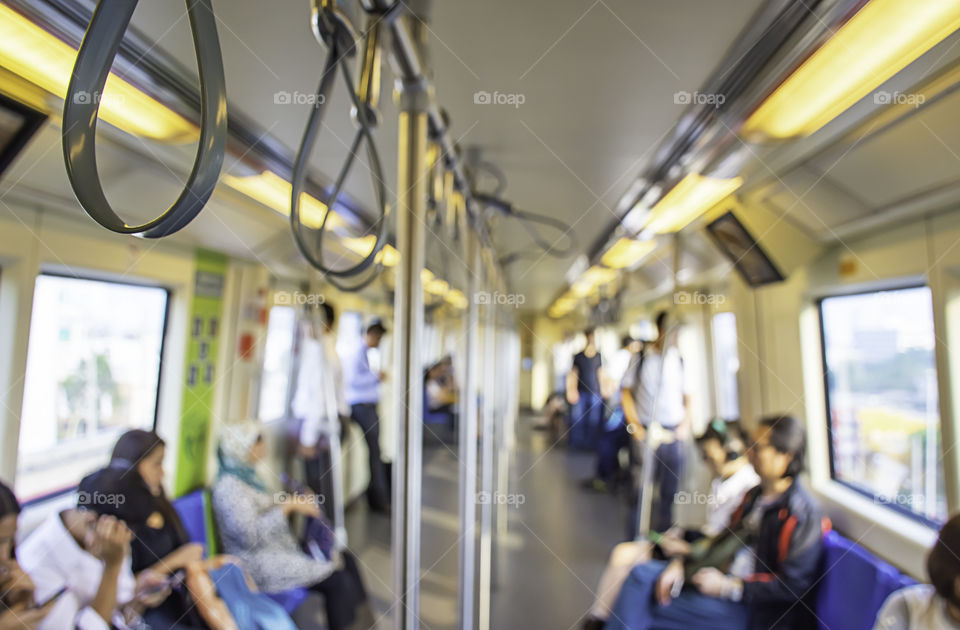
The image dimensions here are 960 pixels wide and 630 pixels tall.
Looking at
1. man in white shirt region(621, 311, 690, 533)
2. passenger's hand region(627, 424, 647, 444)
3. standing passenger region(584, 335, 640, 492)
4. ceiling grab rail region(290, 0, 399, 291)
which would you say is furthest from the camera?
standing passenger region(584, 335, 640, 492)

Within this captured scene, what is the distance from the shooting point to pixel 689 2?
2.39 feet

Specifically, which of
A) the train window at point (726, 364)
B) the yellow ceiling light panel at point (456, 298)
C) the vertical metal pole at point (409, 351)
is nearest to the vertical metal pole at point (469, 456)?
the yellow ceiling light panel at point (456, 298)

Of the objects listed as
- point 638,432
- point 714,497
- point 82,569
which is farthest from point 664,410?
point 82,569

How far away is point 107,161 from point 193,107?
15 cm

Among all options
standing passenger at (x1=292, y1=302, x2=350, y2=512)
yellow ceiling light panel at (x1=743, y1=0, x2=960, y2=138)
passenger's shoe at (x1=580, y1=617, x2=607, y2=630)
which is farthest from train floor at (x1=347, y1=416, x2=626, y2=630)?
yellow ceiling light panel at (x1=743, y1=0, x2=960, y2=138)

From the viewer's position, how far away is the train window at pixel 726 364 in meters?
1.12

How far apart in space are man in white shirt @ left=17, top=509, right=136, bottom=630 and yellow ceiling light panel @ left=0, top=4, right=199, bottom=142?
58cm

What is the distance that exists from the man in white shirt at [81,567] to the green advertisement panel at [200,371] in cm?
13

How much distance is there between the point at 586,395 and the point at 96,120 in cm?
177

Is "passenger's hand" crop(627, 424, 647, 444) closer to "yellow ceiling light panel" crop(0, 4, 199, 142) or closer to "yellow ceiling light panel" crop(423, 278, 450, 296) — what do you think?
"yellow ceiling light panel" crop(423, 278, 450, 296)

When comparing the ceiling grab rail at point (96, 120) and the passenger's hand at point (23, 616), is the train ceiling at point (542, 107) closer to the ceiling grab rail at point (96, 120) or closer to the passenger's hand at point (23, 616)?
the ceiling grab rail at point (96, 120)

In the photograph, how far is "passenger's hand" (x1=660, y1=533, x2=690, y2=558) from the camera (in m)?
1.16

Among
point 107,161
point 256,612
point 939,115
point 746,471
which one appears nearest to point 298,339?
point 107,161

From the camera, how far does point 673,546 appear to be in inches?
47.1
